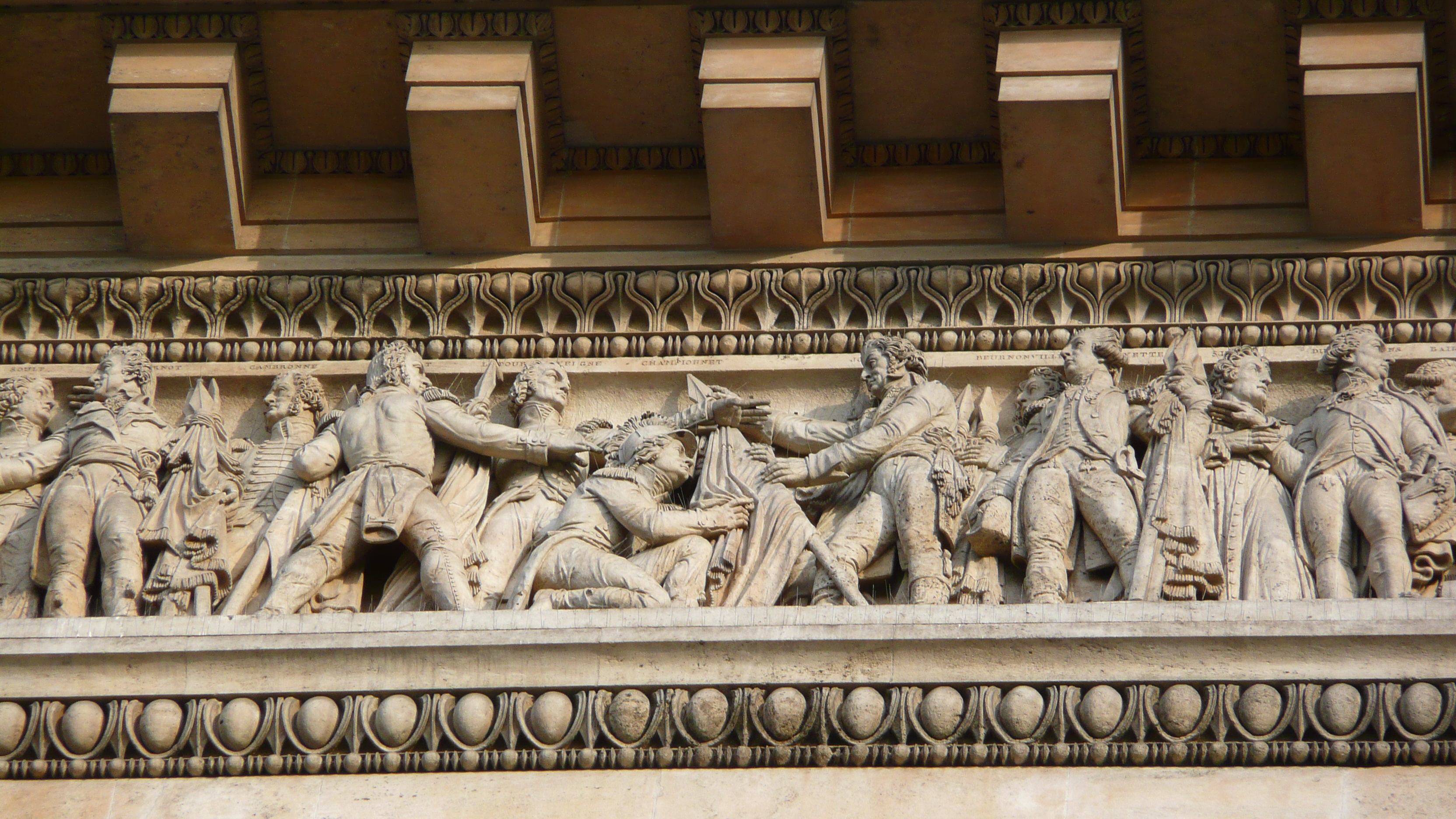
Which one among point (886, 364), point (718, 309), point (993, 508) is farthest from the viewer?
point (718, 309)

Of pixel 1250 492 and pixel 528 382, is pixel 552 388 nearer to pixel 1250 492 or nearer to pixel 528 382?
pixel 528 382

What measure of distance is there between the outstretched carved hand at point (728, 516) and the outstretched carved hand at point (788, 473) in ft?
0.44

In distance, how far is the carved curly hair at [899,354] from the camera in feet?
27.2

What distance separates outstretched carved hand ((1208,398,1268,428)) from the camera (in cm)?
796

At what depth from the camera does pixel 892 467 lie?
26.1 ft

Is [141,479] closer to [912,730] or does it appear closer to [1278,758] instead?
[912,730]

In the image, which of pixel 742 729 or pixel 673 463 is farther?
pixel 673 463

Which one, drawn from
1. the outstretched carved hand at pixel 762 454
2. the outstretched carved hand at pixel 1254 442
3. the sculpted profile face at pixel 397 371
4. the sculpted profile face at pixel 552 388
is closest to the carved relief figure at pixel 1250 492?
the outstretched carved hand at pixel 1254 442

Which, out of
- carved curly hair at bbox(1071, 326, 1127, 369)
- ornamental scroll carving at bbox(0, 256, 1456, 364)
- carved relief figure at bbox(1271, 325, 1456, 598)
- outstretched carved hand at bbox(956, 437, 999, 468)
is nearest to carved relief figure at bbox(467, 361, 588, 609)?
ornamental scroll carving at bbox(0, 256, 1456, 364)

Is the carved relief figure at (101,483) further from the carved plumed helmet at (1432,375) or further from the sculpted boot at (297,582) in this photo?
the carved plumed helmet at (1432,375)

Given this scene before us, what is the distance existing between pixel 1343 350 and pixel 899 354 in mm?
1444

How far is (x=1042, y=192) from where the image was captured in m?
8.54

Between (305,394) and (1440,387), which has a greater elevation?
(305,394)

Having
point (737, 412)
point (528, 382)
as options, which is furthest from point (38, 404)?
point (737, 412)
